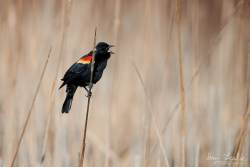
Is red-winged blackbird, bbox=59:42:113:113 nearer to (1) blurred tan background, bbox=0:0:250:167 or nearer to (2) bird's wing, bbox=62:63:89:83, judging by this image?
(2) bird's wing, bbox=62:63:89:83

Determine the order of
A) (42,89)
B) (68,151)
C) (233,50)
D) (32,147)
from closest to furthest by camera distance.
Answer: (32,147), (42,89), (68,151), (233,50)

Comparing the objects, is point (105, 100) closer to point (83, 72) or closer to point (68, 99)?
point (83, 72)

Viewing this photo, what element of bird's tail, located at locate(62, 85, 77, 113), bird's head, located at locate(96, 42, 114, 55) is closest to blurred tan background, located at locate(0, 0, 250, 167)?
bird's head, located at locate(96, 42, 114, 55)

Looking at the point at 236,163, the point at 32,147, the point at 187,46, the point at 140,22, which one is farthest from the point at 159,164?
the point at 187,46

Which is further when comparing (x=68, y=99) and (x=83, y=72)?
(x=83, y=72)

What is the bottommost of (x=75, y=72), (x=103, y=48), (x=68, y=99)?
(x=68, y=99)

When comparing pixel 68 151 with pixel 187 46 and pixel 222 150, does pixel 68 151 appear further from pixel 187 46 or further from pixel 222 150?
pixel 187 46

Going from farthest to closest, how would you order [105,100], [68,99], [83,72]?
[105,100]
[83,72]
[68,99]

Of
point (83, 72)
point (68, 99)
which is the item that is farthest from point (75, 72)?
point (68, 99)

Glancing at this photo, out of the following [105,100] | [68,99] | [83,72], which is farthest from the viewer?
[105,100]

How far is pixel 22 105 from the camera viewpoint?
290 cm

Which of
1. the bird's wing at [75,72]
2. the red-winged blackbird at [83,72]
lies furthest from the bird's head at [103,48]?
the bird's wing at [75,72]

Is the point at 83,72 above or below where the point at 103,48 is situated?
Answer: below

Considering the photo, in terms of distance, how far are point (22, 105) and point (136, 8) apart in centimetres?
263
